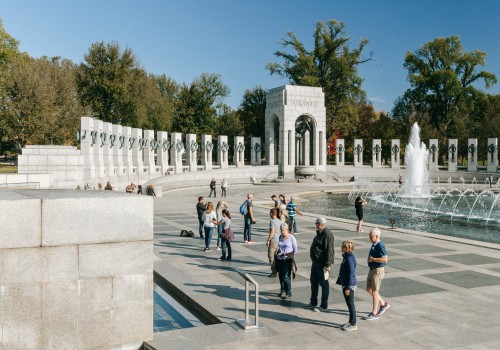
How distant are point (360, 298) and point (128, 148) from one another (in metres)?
31.0

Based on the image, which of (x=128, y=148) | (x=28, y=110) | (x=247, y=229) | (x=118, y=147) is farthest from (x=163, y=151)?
(x=247, y=229)

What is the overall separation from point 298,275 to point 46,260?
653 cm

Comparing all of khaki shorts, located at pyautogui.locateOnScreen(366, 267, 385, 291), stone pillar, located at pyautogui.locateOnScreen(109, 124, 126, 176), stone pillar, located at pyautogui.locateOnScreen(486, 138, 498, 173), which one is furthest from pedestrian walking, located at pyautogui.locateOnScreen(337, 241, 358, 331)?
stone pillar, located at pyautogui.locateOnScreen(486, 138, 498, 173)

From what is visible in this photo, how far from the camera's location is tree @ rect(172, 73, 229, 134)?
72062 millimetres

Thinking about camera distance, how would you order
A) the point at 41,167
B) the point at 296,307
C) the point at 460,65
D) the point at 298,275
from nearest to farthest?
the point at 296,307 < the point at 298,275 < the point at 41,167 < the point at 460,65

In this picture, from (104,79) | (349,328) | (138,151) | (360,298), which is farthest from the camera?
(104,79)

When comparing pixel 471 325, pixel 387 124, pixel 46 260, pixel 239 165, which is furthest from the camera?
pixel 387 124

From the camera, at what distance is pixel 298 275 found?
39.7 feet

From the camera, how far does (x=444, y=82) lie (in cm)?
7144

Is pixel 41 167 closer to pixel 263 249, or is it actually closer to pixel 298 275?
pixel 263 249

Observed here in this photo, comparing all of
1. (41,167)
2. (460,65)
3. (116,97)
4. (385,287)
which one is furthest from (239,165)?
(385,287)

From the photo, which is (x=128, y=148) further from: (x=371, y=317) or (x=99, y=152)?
(x=371, y=317)

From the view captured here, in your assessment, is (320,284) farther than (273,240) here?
No

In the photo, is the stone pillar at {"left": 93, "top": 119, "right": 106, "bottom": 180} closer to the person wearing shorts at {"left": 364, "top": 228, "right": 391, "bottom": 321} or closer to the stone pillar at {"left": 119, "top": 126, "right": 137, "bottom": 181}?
the stone pillar at {"left": 119, "top": 126, "right": 137, "bottom": 181}
